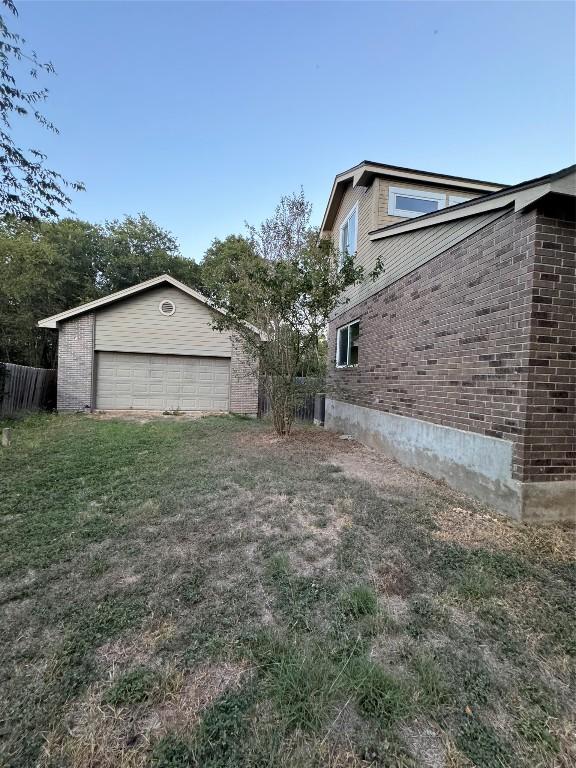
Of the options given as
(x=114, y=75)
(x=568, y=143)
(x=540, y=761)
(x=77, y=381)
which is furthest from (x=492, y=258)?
(x=77, y=381)

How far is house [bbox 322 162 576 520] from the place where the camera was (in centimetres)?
352

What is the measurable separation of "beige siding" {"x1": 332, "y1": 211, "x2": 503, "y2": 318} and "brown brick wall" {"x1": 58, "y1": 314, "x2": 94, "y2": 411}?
356 inches

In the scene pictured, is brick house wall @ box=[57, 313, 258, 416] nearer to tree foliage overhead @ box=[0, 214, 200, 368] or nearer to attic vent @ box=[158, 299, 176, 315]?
attic vent @ box=[158, 299, 176, 315]

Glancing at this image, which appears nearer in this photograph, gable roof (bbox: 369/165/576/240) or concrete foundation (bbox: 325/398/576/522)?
gable roof (bbox: 369/165/576/240)

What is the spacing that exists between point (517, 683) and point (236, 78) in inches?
472

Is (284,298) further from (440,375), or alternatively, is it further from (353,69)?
(353,69)

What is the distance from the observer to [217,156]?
38.6 feet

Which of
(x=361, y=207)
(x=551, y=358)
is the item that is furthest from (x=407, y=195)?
(x=551, y=358)

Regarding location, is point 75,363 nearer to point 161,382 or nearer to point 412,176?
point 161,382

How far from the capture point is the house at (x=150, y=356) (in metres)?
11.8

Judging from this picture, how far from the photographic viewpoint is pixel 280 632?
6.51 ft

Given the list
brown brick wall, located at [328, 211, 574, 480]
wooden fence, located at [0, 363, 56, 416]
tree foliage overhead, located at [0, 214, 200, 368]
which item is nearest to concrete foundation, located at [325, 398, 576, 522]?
brown brick wall, located at [328, 211, 574, 480]

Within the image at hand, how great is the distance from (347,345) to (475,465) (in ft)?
19.3

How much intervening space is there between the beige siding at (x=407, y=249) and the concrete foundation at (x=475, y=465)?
2.61m
